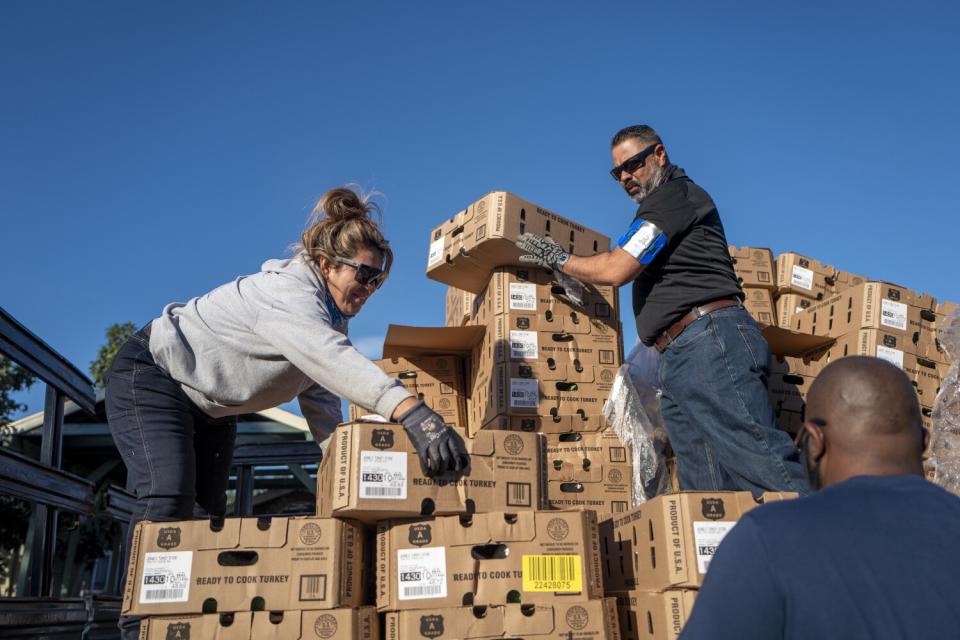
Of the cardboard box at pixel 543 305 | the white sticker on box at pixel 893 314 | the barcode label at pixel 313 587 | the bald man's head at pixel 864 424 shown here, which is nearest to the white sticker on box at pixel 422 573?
the barcode label at pixel 313 587

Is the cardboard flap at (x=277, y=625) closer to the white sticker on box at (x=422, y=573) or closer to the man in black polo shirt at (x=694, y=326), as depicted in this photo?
the white sticker on box at (x=422, y=573)

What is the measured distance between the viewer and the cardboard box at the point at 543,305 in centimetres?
455

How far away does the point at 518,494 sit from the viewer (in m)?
2.82

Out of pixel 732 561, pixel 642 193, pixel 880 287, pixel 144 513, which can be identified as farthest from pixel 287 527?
pixel 880 287

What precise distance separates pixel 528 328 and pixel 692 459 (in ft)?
4.30

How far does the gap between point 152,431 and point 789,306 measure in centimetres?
409

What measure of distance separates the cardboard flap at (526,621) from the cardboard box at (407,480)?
1.10ft

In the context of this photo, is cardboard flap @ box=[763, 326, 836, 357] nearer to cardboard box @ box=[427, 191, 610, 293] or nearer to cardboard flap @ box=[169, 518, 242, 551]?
cardboard box @ box=[427, 191, 610, 293]

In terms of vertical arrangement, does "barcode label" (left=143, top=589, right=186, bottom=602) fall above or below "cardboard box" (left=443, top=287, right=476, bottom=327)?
below

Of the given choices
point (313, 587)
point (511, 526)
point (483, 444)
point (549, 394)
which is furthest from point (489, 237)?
point (313, 587)

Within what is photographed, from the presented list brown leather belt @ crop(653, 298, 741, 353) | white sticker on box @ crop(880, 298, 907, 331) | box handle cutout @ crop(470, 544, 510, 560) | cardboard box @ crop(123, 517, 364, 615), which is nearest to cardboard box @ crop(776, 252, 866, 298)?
white sticker on box @ crop(880, 298, 907, 331)

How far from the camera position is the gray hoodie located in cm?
279

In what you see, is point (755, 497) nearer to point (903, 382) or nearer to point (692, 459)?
point (692, 459)

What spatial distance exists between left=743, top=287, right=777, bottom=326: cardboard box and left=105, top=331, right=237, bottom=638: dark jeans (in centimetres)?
355
